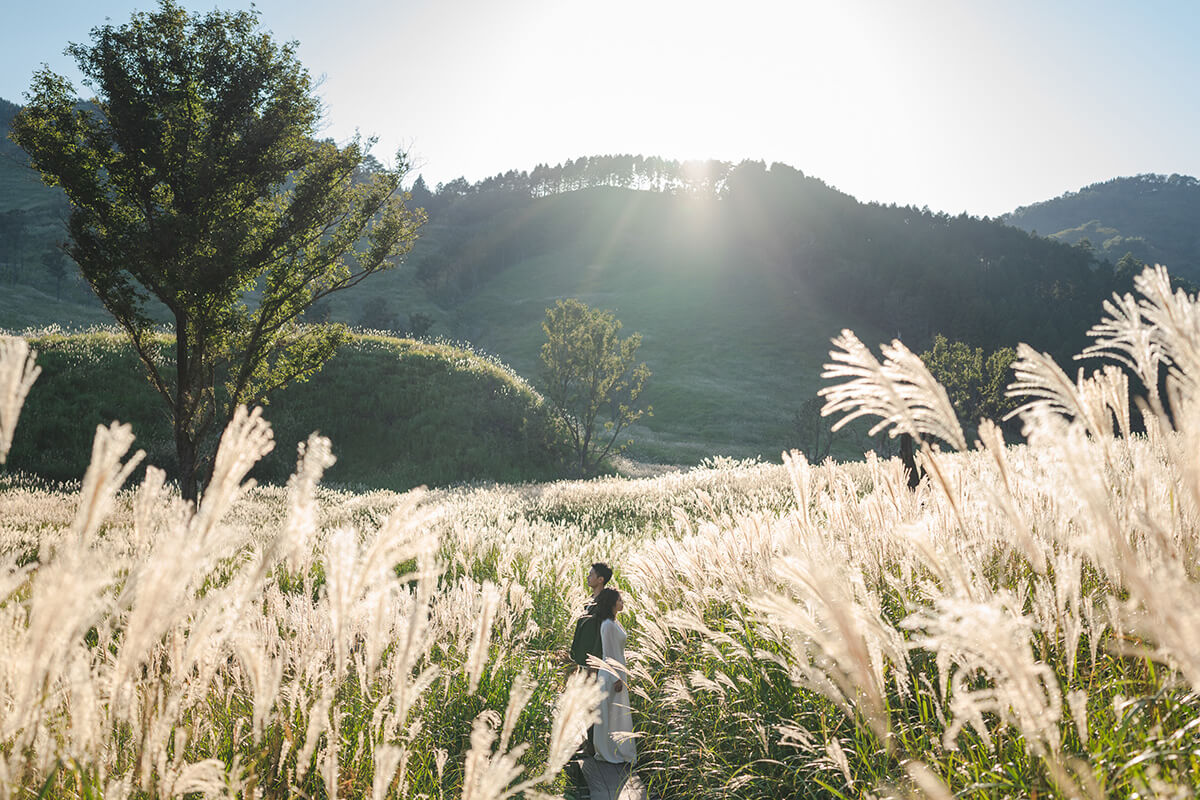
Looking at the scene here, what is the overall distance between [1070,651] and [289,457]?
961 inches

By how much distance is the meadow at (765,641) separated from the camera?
1335 millimetres

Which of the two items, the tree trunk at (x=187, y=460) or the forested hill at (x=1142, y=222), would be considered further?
the forested hill at (x=1142, y=222)

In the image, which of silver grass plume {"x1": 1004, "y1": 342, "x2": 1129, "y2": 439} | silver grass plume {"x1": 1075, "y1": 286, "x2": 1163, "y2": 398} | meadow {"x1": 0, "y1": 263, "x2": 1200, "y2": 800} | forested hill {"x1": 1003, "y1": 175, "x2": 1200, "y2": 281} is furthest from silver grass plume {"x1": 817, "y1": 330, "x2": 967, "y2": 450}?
forested hill {"x1": 1003, "y1": 175, "x2": 1200, "y2": 281}

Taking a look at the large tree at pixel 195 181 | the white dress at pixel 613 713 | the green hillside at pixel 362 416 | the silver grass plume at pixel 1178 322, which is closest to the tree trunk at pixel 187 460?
the large tree at pixel 195 181

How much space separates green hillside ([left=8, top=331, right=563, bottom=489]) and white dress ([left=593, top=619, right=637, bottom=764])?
1836 cm

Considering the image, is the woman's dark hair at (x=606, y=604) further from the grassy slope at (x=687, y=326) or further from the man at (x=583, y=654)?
the grassy slope at (x=687, y=326)

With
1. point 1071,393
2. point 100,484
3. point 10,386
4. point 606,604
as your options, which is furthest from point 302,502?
point 606,604

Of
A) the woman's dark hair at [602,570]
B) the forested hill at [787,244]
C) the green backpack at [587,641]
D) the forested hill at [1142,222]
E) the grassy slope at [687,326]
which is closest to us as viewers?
the green backpack at [587,641]

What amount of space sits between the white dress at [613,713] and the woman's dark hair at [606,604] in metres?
0.09

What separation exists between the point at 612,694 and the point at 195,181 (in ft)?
30.8

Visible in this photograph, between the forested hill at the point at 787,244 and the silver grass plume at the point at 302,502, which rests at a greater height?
the forested hill at the point at 787,244

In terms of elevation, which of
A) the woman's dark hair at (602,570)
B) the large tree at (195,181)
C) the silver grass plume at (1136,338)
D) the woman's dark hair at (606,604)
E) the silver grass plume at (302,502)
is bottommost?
the woman's dark hair at (606,604)

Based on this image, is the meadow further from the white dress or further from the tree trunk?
the tree trunk

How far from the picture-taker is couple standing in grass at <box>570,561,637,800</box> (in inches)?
169
